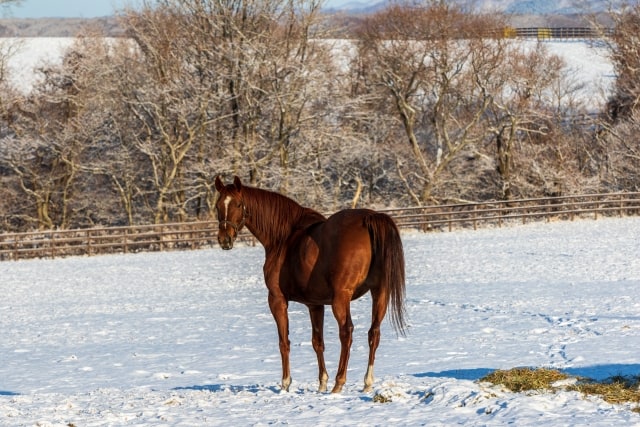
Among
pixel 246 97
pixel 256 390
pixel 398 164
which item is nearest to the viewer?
pixel 256 390

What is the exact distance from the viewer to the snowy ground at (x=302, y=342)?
729 centimetres

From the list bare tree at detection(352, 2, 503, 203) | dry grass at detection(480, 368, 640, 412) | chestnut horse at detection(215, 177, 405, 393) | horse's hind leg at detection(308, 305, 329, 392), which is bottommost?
dry grass at detection(480, 368, 640, 412)

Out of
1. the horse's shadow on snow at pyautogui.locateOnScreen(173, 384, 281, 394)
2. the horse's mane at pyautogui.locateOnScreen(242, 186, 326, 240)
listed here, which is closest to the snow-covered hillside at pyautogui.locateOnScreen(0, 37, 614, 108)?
the horse's shadow on snow at pyautogui.locateOnScreen(173, 384, 281, 394)

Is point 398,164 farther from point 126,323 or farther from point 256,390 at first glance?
point 256,390

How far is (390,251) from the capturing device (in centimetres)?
786

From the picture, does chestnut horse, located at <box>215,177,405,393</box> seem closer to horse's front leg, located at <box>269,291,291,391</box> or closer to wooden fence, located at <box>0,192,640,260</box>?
horse's front leg, located at <box>269,291,291,391</box>

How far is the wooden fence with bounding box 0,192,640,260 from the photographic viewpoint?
107 feet

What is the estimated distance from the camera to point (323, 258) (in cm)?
807

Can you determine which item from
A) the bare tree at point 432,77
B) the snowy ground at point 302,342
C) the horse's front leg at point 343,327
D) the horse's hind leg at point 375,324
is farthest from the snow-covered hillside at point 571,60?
the horse's front leg at point 343,327

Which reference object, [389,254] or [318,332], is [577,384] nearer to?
[389,254]

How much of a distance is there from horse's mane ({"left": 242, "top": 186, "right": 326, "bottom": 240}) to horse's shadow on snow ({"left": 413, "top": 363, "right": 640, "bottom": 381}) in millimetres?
1923

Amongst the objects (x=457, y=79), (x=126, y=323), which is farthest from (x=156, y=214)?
(x=126, y=323)

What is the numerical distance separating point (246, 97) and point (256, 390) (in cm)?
2612

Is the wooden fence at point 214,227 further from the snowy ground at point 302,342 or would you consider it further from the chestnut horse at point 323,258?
the chestnut horse at point 323,258
